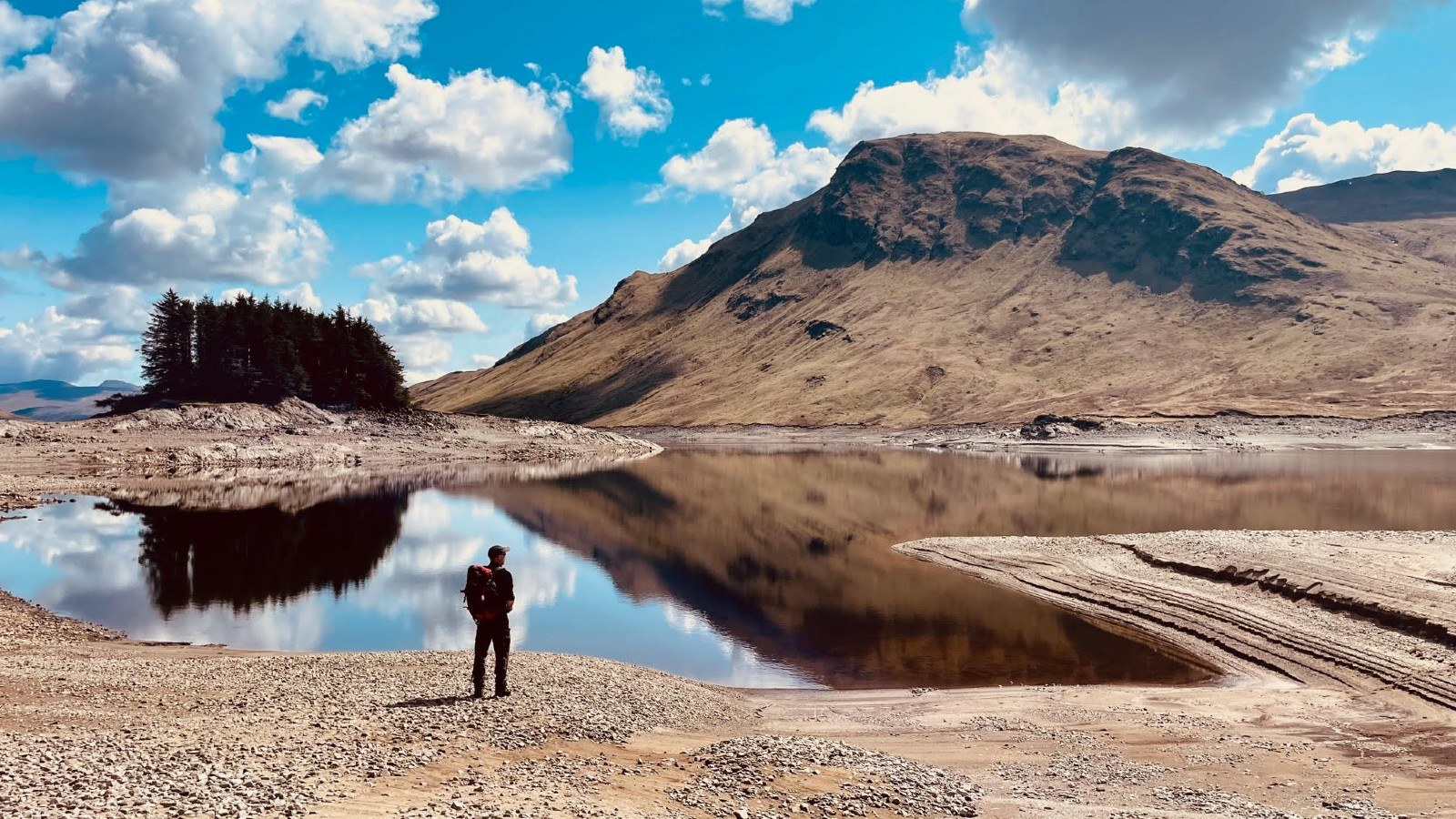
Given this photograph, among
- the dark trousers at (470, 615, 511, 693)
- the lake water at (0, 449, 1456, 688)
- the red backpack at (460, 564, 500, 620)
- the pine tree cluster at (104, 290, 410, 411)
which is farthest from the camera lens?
the pine tree cluster at (104, 290, 410, 411)

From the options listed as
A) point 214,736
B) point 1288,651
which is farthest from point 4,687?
point 1288,651

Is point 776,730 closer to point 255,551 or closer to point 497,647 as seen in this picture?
point 497,647

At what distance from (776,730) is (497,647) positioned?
715cm

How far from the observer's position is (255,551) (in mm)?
45500

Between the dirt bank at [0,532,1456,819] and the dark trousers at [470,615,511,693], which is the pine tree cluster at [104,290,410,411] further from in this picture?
the dark trousers at [470,615,511,693]

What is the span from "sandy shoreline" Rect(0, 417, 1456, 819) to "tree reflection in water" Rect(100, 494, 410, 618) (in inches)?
268

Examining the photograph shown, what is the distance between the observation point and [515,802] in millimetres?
12922

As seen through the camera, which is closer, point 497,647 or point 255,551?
point 497,647

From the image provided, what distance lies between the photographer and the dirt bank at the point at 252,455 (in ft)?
247

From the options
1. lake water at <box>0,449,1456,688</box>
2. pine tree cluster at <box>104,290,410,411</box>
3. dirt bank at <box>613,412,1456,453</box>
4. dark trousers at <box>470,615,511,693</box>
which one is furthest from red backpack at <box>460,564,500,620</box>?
dirt bank at <box>613,412,1456,453</box>

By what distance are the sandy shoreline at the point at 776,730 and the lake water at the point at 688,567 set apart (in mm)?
3024

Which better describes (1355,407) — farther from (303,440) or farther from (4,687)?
(4,687)

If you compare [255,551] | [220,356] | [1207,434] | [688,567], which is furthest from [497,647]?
[1207,434]

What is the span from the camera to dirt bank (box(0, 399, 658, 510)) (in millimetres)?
75250
